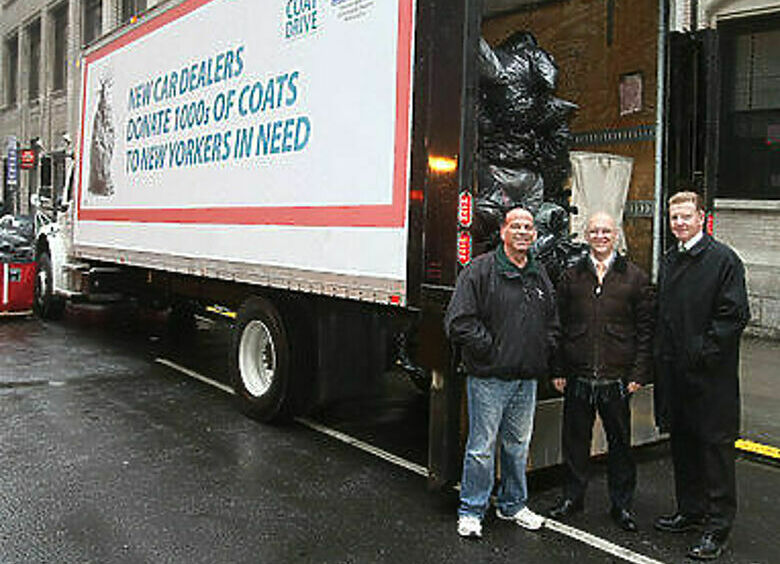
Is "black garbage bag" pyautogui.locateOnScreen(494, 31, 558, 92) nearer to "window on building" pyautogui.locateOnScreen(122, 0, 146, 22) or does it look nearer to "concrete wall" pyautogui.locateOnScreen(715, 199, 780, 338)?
"concrete wall" pyautogui.locateOnScreen(715, 199, 780, 338)

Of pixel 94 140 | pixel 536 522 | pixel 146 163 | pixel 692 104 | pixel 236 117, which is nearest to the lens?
pixel 536 522

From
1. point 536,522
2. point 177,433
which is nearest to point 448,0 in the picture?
point 536,522

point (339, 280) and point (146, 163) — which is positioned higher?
point (146, 163)

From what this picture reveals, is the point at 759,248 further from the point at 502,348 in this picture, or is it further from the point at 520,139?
the point at 502,348

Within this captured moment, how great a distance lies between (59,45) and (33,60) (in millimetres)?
3792

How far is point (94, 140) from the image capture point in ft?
33.3

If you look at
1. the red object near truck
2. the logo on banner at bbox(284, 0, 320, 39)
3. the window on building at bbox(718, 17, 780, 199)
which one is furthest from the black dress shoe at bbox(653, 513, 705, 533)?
the red object near truck

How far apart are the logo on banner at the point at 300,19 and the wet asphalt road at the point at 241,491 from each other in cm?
312

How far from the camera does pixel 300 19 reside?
6.00m

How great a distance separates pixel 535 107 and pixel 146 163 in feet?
14.9

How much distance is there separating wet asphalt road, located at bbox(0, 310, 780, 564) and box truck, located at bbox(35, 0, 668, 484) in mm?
425

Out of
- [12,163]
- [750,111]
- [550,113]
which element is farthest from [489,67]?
[12,163]

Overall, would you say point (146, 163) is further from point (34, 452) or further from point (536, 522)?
point (536, 522)

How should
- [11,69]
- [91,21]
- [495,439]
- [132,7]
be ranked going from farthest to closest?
[11,69] < [91,21] < [132,7] < [495,439]
